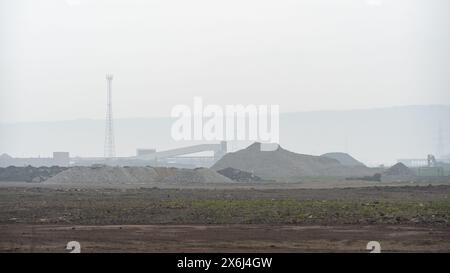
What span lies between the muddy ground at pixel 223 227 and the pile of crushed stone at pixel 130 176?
38178 mm

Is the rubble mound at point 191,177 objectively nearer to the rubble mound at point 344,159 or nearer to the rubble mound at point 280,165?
the rubble mound at point 280,165

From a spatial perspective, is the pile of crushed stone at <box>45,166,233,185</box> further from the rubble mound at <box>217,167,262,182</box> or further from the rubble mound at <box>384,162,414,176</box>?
the rubble mound at <box>384,162,414,176</box>

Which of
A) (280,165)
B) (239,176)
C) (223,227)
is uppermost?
(280,165)

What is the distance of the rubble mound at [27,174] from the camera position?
79200mm

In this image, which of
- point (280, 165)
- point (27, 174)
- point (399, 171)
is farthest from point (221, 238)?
point (280, 165)

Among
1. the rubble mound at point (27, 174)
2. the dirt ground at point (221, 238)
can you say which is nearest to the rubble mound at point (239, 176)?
the rubble mound at point (27, 174)

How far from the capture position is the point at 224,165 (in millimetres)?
105375

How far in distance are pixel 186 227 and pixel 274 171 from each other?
76.9 metres

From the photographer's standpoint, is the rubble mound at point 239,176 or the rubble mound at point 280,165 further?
the rubble mound at point 280,165

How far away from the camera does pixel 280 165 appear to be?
103500 millimetres

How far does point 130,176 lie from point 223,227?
5279 centimetres

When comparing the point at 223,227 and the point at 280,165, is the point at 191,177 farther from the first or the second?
the point at 223,227

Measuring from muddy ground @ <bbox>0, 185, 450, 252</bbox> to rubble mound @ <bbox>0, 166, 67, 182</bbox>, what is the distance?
A: 148 ft
